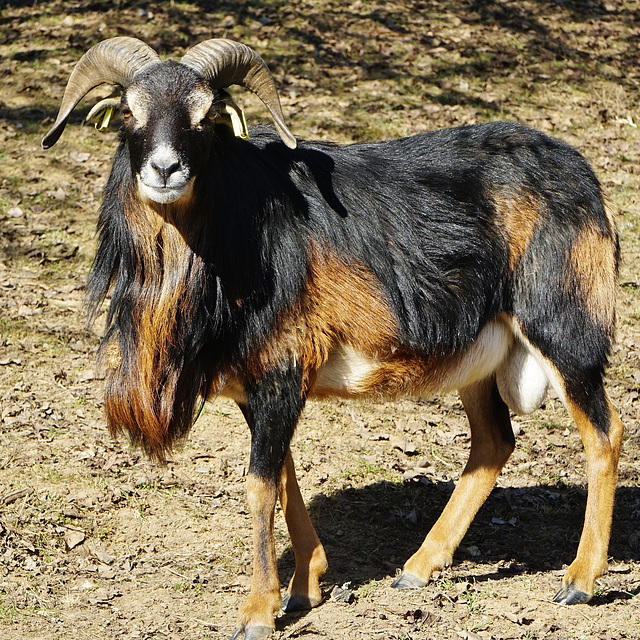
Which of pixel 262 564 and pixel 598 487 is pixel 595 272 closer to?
pixel 598 487

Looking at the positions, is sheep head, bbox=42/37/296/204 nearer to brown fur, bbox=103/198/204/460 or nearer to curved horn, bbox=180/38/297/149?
curved horn, bbox=180/38/297/149

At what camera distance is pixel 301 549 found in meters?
5.52

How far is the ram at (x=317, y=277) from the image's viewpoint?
4.84m

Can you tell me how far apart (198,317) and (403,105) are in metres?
7.63

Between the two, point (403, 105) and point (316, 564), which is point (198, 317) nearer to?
point (316, 564)

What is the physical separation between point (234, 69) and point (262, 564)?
2.65 metres

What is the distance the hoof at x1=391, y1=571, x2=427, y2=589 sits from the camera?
18.5 ft

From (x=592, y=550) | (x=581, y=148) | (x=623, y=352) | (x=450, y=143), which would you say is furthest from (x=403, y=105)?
(x=592, y=550)

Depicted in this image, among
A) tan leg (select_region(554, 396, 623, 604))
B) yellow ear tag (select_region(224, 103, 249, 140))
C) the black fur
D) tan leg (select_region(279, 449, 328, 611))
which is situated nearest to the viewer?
yellow ear tag (select_region(224, 103, 249, 140))

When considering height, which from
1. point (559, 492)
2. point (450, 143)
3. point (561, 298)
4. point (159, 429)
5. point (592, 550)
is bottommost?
point (559, 492)

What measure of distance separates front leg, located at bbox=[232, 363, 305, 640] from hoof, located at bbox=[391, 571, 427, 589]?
0.89m

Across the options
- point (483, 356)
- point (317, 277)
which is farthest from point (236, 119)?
point (483, 356)

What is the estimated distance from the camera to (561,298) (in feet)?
18.2

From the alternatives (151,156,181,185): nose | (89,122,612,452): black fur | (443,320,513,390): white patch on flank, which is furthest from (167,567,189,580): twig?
(151,156,181,185): nose
